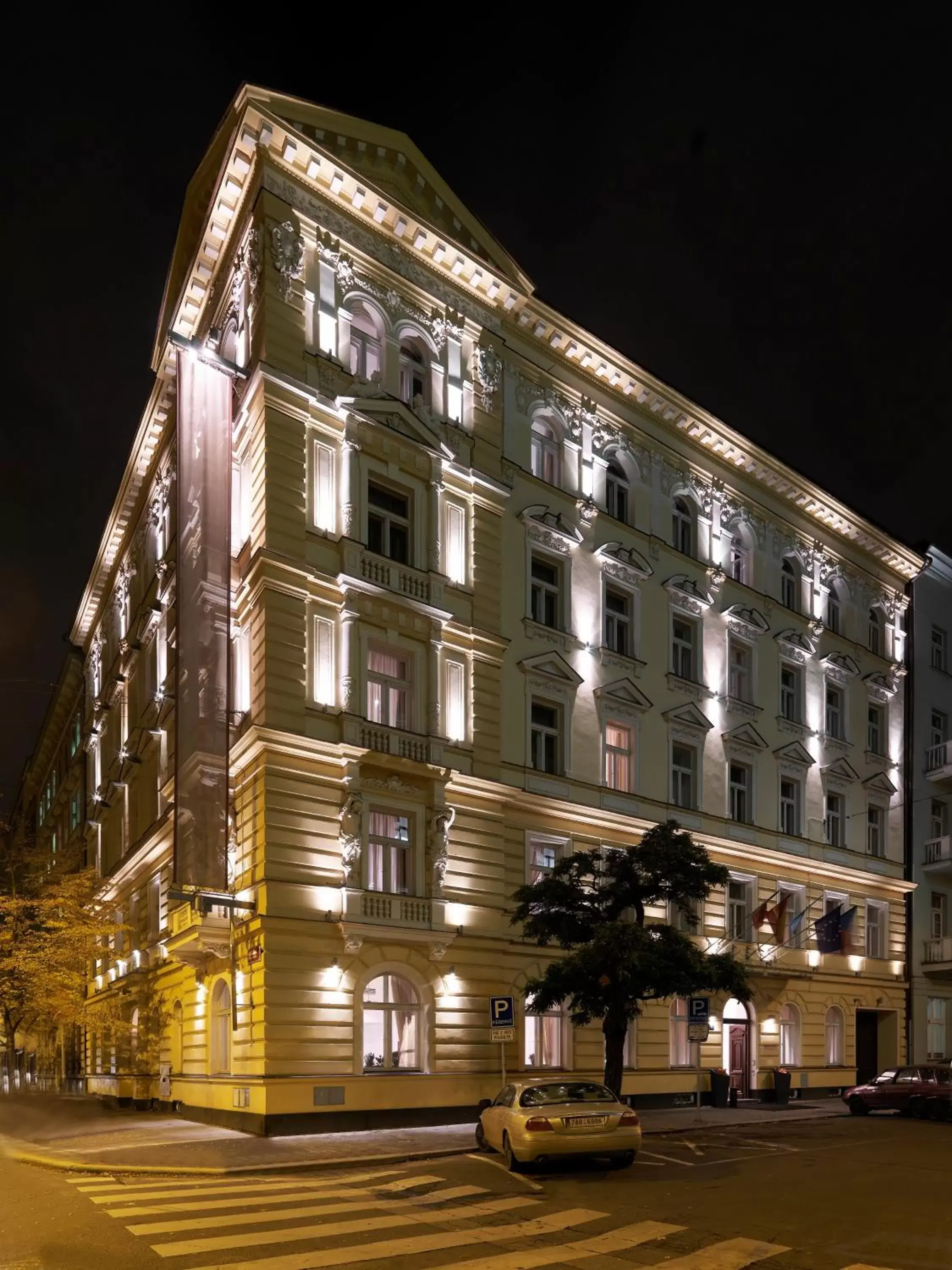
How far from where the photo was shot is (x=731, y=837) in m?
36.3

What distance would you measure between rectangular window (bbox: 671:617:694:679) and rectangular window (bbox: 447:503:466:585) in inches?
350

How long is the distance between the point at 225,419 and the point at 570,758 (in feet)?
A: 40.7

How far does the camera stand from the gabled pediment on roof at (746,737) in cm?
3694

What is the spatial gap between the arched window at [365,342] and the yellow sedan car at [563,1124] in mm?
17337

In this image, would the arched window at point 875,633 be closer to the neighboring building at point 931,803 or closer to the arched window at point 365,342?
the neighboring building at point 931,803

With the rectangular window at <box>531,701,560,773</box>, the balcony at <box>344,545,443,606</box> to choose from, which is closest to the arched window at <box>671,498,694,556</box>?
the rectangular window at <box>531,701,560,773</box>

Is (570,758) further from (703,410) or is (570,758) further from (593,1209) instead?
(593,1209)

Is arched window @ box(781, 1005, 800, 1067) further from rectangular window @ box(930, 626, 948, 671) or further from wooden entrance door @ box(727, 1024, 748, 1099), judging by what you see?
rectangular window @ box(930, 626, 948, 671)

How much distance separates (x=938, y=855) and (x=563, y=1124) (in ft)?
105

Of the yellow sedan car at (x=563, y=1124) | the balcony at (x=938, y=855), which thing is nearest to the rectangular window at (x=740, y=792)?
the balcony at (x=938, y=855)

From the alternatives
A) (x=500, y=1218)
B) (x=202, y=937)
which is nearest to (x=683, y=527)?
(x=202, y=937)

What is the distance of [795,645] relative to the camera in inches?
1596

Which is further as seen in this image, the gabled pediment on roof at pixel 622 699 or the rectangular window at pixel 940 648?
the rectangular window at pixel 940 648

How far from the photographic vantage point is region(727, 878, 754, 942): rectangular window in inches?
1420
